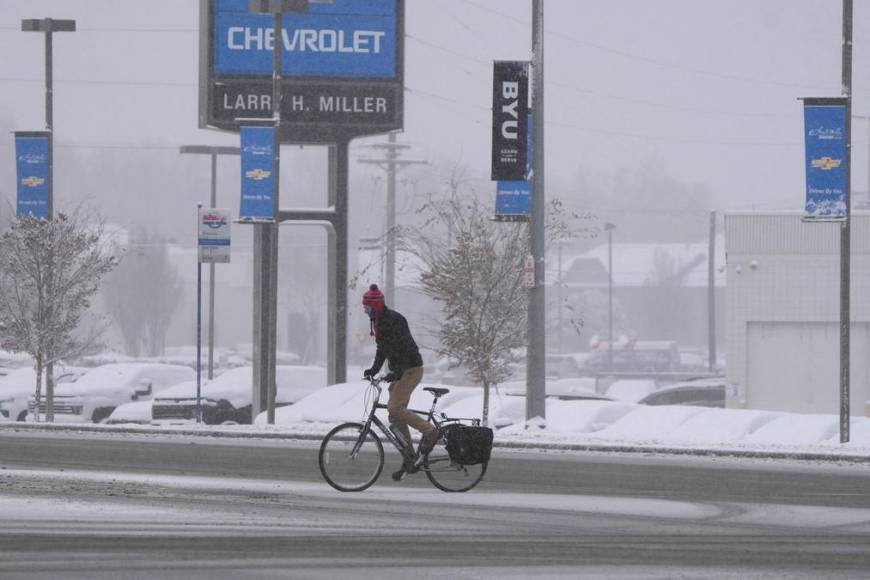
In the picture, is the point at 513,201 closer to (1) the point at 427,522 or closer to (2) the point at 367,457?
(2) the point at 367,457

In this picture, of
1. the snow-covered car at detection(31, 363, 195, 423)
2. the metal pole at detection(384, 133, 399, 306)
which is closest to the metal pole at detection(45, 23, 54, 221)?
the snow-covered car at detection(31, 363, 195, 423)

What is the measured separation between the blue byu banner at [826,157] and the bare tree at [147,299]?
92.4 metres

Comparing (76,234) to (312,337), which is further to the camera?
(312,337)

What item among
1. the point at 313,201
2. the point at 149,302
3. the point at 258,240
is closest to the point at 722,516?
the point at 258,240

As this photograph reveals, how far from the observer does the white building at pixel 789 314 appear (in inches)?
2213

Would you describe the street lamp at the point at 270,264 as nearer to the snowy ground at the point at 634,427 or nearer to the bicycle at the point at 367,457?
the snowy ground at the point at 634,427

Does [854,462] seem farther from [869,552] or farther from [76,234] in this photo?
[76,234]

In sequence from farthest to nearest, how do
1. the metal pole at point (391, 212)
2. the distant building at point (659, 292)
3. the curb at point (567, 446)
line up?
the distant building at point (659, 292) → the metal pole at point (391, 212) → the curb at point (567, 446)

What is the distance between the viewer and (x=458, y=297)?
32156 millimetres

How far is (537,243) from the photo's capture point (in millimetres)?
28641

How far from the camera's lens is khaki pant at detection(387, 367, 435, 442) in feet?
53.2

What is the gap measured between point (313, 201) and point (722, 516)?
179284mm

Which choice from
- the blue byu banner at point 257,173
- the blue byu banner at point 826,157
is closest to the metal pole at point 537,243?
the blue byu banner at point 826,157

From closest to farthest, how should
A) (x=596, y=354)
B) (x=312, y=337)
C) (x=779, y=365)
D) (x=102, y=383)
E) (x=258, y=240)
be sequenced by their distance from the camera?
(x=258, y=240) → (x=102, y=383) → (x=779, y=365) → (x=596, y=354) → (x=312, y=337)
